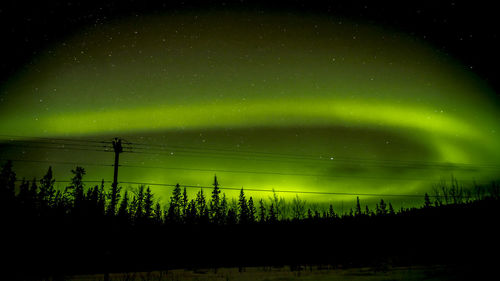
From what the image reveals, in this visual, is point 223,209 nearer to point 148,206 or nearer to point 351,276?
point 148,206

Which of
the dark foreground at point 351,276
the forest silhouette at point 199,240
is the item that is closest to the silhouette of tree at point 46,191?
the forest silhouette at point 199,240

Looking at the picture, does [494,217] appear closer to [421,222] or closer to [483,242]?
[421,222]

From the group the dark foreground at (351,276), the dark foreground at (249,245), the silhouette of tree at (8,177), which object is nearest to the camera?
the dark foreground at (351,276)

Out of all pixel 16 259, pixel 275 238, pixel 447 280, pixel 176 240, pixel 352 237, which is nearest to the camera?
pixel 447 280

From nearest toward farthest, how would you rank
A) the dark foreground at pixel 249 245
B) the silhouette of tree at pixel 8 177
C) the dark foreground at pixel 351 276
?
the dark foreground at pixel 351 276 < the dark foreground at pixel 249 245 < the silhouette of tree at pixel 8 177

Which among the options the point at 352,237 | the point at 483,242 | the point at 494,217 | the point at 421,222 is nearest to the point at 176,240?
the point at 352,237

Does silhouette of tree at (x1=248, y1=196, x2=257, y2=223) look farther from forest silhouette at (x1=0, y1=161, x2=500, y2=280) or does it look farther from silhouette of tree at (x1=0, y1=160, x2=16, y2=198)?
silhouette of tree at (x1=0, y1=160, x2=16, y2=198)

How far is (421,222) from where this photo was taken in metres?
78.6

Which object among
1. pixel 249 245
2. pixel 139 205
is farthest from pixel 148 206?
pixel 249 245

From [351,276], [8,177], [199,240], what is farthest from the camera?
[8,177]

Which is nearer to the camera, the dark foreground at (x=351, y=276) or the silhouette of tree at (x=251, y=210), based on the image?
the dark foreground at (x=351, y=276)

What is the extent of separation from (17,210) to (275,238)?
168 ft

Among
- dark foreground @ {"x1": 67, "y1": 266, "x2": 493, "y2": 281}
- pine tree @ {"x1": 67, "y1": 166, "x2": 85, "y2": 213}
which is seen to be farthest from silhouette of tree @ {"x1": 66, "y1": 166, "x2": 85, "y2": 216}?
dark foreground @ {"x1": 67, "y1": 266, "x2": 493, "y2": 281}

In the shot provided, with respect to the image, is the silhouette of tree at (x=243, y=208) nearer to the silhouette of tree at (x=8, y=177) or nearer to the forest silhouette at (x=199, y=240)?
the forest silhouette at (x=199, y=240)
